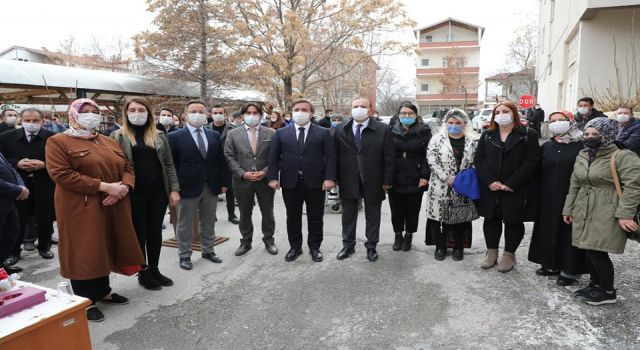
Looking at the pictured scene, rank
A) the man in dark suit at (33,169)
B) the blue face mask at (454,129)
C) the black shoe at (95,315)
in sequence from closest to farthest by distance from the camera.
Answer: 1. the black shoe at (95,315)
2. the blue face mask at (454,129)
3. the man in dark suit at (33,169)

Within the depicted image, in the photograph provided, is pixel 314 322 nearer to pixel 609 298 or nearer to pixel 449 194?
pixel 449 194

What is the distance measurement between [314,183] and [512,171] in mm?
2183

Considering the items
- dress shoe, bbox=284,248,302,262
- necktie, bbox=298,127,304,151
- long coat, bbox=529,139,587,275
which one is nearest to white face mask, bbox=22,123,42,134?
necktie, bbox=298,127,304,151

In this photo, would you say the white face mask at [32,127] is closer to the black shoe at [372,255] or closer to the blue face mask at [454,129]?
the black shoe at [372,255]

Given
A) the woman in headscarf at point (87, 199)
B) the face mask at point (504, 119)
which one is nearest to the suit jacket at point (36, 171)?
the woman in headscarf at point (87, 199)

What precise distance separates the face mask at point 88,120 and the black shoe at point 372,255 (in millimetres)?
3264

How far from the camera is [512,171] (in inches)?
175

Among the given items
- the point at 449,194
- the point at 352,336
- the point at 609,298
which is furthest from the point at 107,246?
the point at 609,298

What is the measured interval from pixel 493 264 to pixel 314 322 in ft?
7.73

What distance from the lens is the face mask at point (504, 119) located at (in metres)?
4.47

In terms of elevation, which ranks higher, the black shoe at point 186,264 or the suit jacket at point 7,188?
the suit jacket at point 7,188

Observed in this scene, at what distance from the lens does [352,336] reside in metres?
3.40

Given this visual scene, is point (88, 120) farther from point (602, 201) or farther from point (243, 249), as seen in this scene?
point (602, 201)

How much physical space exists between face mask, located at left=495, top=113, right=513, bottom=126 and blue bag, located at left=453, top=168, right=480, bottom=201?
59 cm
